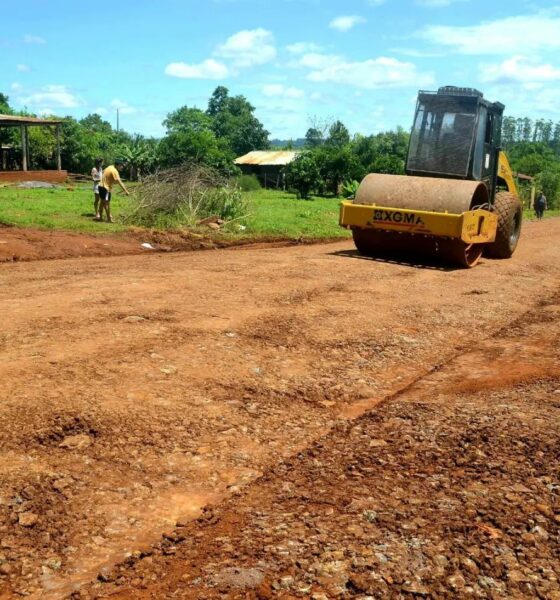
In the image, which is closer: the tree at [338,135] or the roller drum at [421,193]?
the roller drum at [421,193]

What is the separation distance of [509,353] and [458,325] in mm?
1191

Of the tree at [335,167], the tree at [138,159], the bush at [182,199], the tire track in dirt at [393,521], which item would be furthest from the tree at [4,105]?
the tire track in dirt at [393,521]

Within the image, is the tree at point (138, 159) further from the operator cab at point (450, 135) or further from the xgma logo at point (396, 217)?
the xgma logo at point (396, 217)

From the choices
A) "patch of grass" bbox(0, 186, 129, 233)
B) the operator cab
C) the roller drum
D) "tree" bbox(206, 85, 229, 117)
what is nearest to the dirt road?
the roller drum

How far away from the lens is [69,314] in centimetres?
679

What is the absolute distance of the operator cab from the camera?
12.0 metres

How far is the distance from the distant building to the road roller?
38804mm

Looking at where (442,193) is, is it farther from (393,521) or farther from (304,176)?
(304,176)

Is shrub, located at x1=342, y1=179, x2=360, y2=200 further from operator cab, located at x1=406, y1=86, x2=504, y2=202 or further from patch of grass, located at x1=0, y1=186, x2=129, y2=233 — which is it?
operator cab, located at x1=406, y1=86, x2=504, y2=202

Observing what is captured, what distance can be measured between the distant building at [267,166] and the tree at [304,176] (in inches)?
521

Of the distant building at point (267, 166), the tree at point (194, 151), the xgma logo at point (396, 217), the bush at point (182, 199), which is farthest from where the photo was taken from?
the distant building at point (267, 166)

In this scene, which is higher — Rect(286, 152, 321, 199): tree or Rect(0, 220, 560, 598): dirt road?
Rect(286, 152, 321, 199): tree

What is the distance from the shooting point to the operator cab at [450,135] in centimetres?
1204

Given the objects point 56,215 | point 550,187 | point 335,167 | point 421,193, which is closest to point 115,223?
point 56,215
